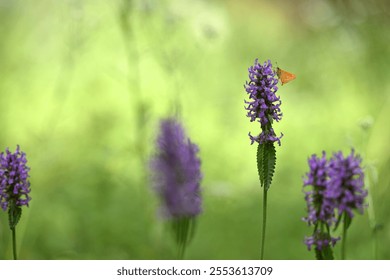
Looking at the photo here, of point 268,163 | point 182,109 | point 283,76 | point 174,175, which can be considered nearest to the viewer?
point 174,175

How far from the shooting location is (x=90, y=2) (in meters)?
2.99

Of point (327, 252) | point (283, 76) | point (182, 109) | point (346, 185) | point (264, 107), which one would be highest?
point (182, 109)

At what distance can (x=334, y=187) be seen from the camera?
1.26 meters

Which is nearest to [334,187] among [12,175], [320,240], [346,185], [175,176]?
[346,185]

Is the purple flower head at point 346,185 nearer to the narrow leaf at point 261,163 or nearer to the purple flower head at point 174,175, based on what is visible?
the narrow leaf at point 261,163

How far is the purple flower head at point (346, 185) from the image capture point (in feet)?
4.14

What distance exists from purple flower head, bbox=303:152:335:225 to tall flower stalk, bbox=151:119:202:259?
23 centimetres

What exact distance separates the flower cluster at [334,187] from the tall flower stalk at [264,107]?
0.09 metres

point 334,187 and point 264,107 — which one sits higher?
point 264,107

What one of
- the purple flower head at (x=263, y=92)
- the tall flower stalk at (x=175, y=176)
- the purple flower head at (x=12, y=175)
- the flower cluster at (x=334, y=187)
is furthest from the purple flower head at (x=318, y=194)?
the purple flower head at (x=12, y=175)

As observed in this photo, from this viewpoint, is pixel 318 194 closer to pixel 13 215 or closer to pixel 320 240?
pixel 320 240

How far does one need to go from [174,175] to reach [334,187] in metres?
0.33

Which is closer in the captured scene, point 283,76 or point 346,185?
point 346,185
